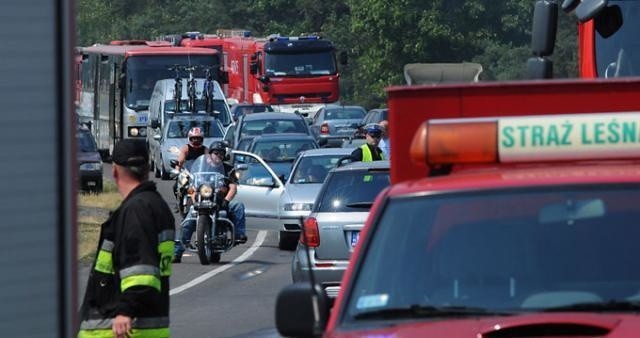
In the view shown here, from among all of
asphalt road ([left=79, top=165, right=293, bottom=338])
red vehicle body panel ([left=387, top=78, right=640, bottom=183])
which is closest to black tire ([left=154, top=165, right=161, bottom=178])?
asphalt road ([left=79, top=165, right=293, bottom=338])

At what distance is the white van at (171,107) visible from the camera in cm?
4447

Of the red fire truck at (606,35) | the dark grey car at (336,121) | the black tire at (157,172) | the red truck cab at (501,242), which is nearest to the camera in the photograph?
the red truck cab at (501,242)

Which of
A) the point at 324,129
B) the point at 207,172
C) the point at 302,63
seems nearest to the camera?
the point at 207,172

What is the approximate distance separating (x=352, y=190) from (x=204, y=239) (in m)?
4.31

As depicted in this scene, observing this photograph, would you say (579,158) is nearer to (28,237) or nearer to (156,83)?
(28,237)

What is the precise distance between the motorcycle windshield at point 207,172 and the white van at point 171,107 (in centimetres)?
2047

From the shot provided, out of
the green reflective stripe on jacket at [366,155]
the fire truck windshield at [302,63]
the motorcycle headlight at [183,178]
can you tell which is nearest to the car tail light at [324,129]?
the fire truck windshield at [302,63]

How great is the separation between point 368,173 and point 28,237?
12.2 meters

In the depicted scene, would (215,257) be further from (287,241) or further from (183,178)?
(287,241)

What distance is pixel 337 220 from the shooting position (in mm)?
17781

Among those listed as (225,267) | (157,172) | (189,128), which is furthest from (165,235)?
(157,172)

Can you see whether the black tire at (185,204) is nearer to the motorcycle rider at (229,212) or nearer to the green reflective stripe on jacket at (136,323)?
the motorcycle rider at (229,212)

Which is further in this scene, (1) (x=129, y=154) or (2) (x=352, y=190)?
(2) (x=352, y=190)

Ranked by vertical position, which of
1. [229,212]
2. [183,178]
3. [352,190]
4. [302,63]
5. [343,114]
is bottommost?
[343,114]
